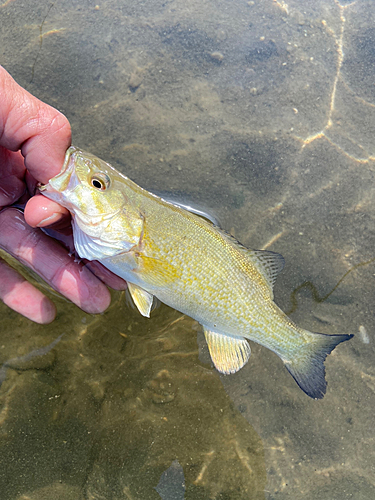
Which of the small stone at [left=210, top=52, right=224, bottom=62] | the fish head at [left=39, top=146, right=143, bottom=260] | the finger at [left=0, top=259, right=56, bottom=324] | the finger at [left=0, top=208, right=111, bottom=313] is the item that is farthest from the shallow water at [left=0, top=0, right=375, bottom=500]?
the fish head at [left=39, top=146, right=143, bottom=260]

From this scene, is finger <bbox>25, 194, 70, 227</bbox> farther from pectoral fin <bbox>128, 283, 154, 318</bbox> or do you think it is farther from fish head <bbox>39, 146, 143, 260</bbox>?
pectoral fin <bbox>128, 283, 154, 318</bbox>

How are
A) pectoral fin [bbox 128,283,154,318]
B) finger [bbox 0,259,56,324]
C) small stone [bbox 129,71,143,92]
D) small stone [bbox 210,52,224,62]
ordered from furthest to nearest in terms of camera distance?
small stone [bbox 210,52,224,62] → small stone [bbox 129,71,143,92] → finger [bbox 0,259,56,324] → pectoral fin [bbox 128,283,154,318]

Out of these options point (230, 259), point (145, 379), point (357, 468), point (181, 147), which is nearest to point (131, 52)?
point (181, 147)

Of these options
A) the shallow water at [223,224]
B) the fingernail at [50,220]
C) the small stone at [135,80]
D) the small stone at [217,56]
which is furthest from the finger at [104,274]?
the small stone at [217,56]

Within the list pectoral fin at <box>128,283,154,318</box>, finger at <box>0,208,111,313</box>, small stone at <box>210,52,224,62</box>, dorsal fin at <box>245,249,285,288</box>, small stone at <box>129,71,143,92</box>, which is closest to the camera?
pectoral fin at <box>128,283,154,318</box>

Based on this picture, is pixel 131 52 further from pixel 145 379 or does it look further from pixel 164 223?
pixel 145 379

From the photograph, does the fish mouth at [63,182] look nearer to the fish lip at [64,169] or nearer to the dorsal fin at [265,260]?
the fish lip at [64,169]
